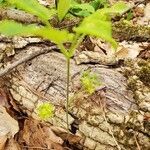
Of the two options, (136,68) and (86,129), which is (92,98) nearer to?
(86,129)

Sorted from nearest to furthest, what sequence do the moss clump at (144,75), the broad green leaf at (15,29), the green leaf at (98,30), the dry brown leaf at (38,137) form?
the green leaf at (98,30) < the broad green leaf at (15,29) < the dry brown leaf at (38,137) < the moss clump at (144,75)

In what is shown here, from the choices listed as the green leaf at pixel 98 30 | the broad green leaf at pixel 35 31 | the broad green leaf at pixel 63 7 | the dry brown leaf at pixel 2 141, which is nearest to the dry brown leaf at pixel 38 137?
the dry brown leaf at pixel 2 141

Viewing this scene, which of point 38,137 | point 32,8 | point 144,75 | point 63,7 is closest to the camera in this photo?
point 32,8

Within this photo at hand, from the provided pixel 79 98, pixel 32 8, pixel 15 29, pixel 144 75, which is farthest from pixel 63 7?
pixel 144 75

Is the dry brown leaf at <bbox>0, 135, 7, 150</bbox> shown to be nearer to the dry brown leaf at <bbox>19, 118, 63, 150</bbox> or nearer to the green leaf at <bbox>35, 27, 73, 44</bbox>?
the dry brown leaf at <bbox>19, 118, 63, 150</bbox>

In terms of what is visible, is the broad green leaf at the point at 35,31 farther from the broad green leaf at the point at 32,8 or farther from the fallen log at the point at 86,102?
the fallen log at the point at 86,102

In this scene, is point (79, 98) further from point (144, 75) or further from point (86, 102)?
point (144, 75)
